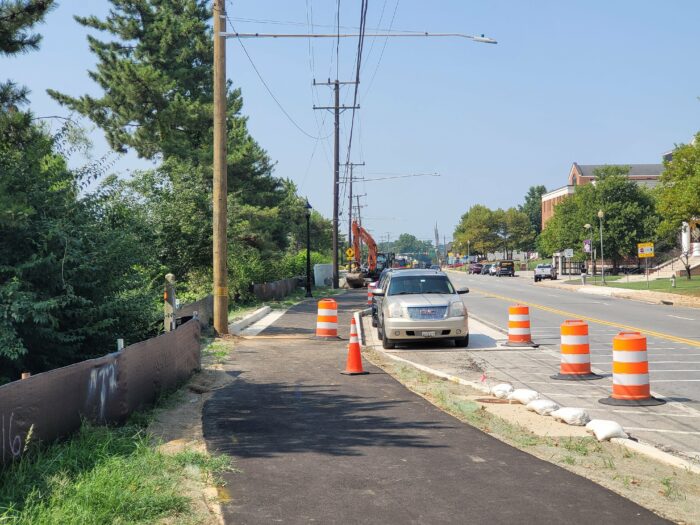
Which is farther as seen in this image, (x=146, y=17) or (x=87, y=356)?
(x=146, y=17)

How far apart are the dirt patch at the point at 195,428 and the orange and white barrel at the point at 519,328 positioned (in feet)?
20.8

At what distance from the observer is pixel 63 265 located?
34.9 feet

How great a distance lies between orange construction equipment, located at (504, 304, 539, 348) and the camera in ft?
58.4

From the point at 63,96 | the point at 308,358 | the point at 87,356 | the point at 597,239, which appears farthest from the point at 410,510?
the point at 597,239

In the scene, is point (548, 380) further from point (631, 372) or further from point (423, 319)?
point (423, 319)

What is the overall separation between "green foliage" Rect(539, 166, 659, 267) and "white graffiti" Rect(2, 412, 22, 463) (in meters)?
75.6

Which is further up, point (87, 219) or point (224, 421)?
point (87, 219)

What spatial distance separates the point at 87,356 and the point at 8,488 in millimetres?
6225

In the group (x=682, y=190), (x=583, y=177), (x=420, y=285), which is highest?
(x=583, y=177)

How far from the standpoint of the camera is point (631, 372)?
10383 millimetres

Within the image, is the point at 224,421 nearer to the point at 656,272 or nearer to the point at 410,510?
the point at 410,510

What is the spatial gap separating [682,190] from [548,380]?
29815 mm

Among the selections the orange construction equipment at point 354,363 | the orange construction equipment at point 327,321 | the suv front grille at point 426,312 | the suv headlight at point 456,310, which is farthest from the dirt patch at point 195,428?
the suv headlight at point 456,310

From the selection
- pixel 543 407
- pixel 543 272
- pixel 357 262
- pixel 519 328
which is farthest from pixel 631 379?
pixel 543 272
